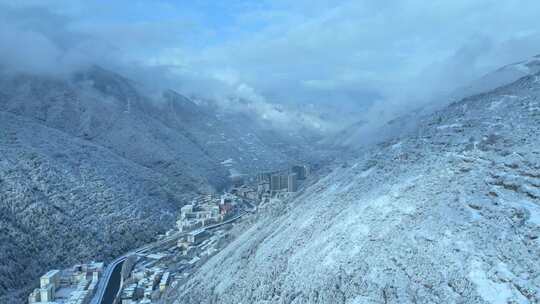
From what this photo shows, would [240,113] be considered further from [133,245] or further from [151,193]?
[133,245]

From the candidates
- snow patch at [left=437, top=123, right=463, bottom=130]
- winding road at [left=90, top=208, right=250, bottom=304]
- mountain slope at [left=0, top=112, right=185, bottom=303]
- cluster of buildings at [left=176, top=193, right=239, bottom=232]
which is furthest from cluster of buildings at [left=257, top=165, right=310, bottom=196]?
snow patch at [left=437, top=123, right=463, bottom=130]

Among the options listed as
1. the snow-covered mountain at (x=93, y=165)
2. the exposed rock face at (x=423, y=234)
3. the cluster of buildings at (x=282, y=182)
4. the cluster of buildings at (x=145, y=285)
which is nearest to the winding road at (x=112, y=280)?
the cluster of buildings at (x=145, y=285)

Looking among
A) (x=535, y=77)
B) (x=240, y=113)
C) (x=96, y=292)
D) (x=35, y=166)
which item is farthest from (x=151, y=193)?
(x=240, y=113)

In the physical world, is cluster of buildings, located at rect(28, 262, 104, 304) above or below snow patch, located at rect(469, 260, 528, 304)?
below

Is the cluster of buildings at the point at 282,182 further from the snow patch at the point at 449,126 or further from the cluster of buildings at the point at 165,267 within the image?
the snow patch at the point at 449,126

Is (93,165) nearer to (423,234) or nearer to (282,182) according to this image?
(282,182)

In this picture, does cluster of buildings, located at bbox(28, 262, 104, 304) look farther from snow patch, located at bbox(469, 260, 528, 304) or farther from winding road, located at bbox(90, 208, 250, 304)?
snow patch, located at bbox(469, 260, 528, 304)
